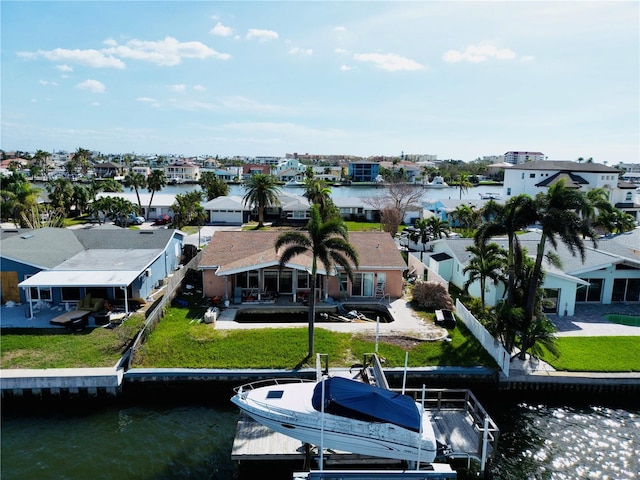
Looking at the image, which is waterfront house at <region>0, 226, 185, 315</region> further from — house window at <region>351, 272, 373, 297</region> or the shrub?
the shrub

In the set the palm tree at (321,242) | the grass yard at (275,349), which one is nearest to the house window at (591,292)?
the grass yard at (275,349)

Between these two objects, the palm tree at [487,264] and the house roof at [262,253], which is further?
the house roof at [262,253]

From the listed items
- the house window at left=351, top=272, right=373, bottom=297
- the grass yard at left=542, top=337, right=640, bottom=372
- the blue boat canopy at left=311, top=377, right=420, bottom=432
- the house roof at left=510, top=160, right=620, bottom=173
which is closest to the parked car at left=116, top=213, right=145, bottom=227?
the house window at left=351, top=272, right=373, bottom=297

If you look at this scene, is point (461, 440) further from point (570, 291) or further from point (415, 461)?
point (570, 291)

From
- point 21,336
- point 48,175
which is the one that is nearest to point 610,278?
point 21,336

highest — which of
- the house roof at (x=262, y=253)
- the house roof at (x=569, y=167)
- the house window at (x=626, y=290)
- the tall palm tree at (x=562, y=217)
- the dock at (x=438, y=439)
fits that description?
the house roof at (x=569, y=167)

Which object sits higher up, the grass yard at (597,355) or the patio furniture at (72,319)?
the patio furniture at (72,319)

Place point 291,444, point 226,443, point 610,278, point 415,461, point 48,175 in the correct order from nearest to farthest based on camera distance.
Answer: point 415,461
point 291,444
point 226,443
point 610,278
point 48,175

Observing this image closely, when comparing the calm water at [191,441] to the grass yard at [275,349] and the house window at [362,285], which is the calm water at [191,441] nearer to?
the grass yard at [275,349]
